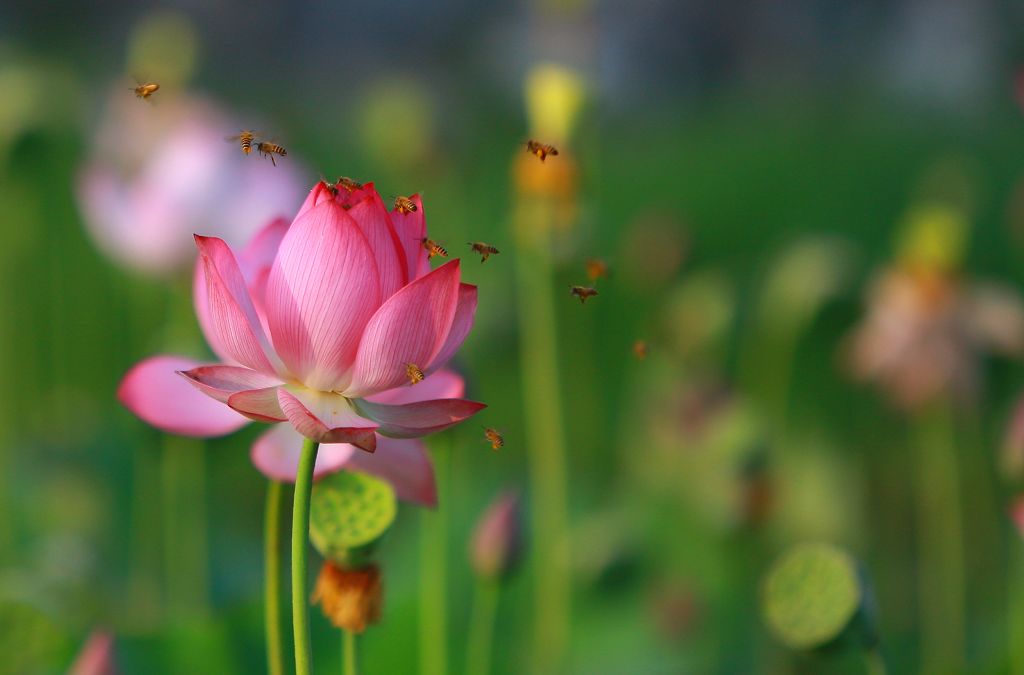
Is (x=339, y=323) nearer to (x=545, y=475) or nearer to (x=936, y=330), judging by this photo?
(x=545, y=475)

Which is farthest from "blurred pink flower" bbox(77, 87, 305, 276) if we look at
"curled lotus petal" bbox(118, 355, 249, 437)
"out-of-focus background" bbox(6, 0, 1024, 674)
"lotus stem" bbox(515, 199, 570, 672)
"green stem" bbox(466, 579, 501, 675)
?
"curled lotus petal" bbox(118, 355, 249, 437)

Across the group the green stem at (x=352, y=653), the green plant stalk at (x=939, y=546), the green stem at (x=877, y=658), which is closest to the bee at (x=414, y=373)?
the green stem at (x=352, y=653)

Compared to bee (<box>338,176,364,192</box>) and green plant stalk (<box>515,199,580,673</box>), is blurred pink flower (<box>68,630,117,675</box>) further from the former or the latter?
green plant stalk (<box>515,199,580,673</box>)

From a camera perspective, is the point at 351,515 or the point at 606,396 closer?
the point at 351,515

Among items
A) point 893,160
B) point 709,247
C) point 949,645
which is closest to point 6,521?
point 949,645

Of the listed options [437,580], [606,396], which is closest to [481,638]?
[437,580]

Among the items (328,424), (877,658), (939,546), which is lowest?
(939,546)
